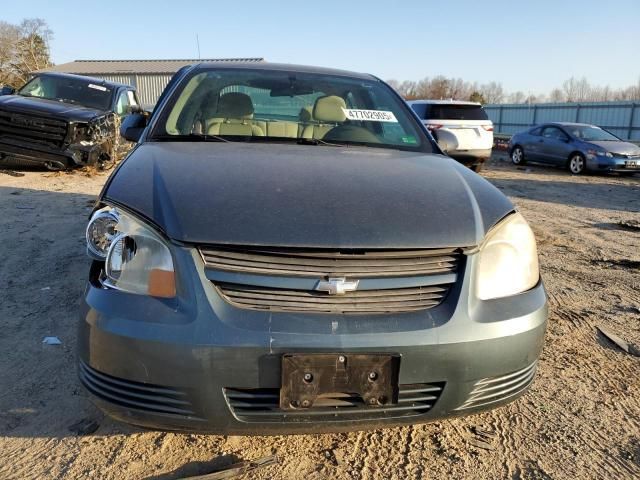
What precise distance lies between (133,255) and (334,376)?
798mm

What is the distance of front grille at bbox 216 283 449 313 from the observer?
1.67 metres

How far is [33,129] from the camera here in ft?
26.5

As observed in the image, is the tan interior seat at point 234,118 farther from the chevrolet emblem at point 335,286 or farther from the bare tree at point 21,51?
the bare tree at point 21,51

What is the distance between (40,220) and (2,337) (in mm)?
3057

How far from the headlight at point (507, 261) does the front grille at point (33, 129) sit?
782cm

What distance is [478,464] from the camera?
202cm

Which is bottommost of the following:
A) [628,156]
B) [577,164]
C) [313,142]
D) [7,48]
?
[577,164]

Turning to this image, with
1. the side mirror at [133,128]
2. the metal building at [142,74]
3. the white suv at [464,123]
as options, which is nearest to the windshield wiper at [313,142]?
the side mirror at [133,128]

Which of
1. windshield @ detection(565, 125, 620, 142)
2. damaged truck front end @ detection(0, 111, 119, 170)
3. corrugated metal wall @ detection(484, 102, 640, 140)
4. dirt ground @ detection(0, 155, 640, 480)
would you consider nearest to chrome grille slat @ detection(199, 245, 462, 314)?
dirt ground @ detection(0, 155, 640, 480)

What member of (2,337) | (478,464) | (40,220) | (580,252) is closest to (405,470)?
(478,464)

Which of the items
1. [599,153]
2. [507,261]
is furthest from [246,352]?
[599,153]

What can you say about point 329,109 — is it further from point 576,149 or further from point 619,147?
point 619,147

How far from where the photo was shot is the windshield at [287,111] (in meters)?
2.86

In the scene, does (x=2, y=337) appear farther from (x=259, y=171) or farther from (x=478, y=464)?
(x=478, y=464)
